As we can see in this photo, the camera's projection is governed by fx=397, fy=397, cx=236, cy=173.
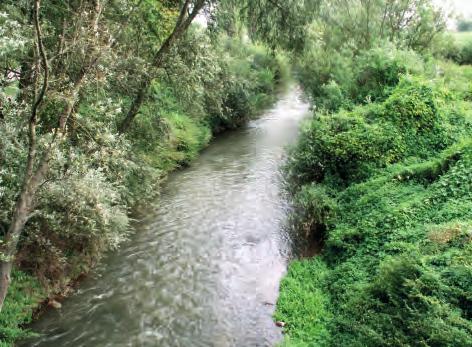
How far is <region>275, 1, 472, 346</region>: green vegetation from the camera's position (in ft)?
23.2

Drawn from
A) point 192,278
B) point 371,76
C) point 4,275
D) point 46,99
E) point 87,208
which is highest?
point 46,99

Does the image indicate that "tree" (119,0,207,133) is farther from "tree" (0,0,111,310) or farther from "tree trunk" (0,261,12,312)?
"tree trunk" (0,261,12,312)

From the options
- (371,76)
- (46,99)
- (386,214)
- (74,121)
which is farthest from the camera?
(371,76)

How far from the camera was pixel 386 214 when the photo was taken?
10.1 metres

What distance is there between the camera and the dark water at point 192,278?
8570 millimetres

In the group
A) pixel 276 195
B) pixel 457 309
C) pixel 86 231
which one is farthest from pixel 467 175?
pixel 86 231

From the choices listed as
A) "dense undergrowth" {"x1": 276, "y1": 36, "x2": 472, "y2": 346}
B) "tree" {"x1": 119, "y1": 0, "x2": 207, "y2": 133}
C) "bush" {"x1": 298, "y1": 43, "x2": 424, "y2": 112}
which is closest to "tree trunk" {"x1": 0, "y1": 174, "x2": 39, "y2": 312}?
"tree" {"x1": 119, "y1": 0, "x2": 207, "y2": 133}

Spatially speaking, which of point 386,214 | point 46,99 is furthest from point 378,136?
point 46,99

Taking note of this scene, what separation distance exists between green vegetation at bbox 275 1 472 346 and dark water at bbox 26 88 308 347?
2.77 ft

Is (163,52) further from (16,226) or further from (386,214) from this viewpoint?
(386,214)

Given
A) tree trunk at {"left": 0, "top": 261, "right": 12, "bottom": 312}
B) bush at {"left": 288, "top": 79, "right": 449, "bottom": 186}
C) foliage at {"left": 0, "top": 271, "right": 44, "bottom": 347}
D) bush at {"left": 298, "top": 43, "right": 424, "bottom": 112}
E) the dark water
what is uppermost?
bush at {"left": 298, "top": 43, "right": 424, "bottom": 112}

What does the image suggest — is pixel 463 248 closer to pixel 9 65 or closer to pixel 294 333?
pixel 294 333

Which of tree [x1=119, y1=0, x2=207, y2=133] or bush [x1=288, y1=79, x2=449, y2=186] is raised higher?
tree [x1=119, y1=0, x2=207, y2=133]

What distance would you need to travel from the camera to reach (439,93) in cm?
1395
